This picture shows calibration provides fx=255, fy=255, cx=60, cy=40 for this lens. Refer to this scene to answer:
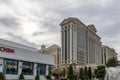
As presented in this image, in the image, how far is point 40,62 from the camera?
52.6m

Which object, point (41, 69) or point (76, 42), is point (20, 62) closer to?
point (41, 69)

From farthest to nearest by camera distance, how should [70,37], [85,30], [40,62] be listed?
[85,30] → [70,37] → [40,62]

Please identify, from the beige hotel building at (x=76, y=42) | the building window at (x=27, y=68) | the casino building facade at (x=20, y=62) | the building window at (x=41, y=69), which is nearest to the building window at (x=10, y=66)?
the casino building facade at (x=20, y=62)

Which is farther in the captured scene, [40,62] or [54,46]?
[54,46]

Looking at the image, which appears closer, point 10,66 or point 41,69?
point 10,66

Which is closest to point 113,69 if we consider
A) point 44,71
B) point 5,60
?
point 5,60

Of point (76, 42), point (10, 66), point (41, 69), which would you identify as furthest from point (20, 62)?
point (76, 42)

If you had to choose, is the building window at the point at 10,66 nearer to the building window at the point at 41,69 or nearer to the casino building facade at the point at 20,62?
the casino building facade at the point at 20,62

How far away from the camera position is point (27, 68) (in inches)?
1896

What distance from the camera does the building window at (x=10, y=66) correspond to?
140 feet

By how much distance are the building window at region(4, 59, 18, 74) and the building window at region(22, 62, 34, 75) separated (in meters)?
2.42

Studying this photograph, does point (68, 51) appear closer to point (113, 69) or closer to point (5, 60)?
point (5, 60)

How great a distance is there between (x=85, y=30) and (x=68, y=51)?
20435mm

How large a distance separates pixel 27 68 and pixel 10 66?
524 cm
